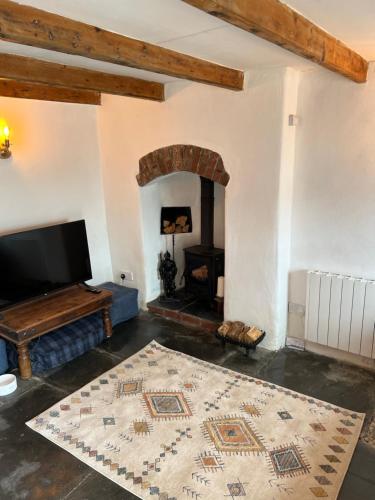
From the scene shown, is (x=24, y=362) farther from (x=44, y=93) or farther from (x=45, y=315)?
(x=44, y=93)

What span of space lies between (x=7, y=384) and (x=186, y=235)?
2.77 metres

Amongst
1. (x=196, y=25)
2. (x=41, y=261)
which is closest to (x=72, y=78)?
(x=196, y=25)

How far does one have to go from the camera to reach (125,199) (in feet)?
14.6

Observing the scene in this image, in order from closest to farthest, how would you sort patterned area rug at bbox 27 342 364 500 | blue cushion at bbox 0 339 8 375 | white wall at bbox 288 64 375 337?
patterned area rug at bbox 27 342 364 500
white wall at bbox 288 64 375 337
blue cushion at bbox 0 339 8 375

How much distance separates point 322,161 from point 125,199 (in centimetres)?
225

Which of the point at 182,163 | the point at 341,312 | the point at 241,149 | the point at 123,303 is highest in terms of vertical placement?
the point at 241,149

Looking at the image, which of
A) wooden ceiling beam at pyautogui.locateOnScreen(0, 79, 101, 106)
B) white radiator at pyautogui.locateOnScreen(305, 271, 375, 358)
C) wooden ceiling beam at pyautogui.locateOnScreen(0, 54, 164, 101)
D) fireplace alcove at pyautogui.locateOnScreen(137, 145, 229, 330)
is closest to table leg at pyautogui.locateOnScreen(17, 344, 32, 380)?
fireplace alcove at pyautogui.locateOnScreen(137, 145, 229, 330)

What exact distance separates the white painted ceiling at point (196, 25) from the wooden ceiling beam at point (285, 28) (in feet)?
0.17

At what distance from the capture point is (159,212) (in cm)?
461

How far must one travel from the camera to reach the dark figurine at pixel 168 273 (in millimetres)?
4672

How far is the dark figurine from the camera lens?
4.67m

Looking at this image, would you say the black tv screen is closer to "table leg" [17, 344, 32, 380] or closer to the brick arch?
"table leg" [17, 344, 32, 380]

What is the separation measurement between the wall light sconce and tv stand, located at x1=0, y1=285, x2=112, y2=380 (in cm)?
143

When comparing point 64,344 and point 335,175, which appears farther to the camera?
point 64,344
